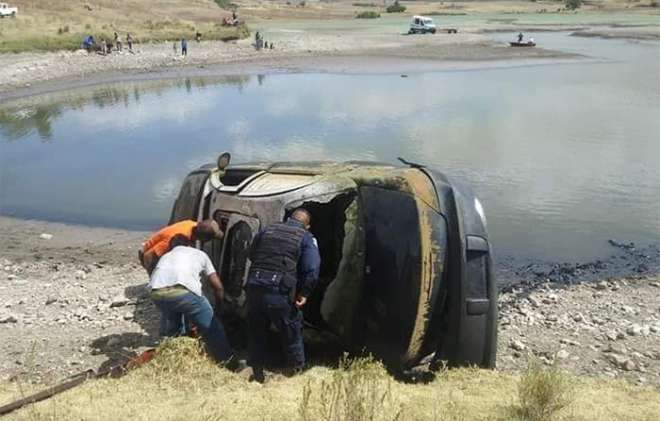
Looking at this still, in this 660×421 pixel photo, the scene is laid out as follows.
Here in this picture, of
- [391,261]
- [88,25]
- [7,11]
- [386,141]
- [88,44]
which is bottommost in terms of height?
[386,141]

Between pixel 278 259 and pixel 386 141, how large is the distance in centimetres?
1794

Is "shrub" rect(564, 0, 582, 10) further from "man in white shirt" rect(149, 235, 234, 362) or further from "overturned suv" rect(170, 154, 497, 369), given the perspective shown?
"man in white shirt" rect(149, 235, 234, 362)

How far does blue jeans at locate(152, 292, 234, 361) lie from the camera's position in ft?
24.5

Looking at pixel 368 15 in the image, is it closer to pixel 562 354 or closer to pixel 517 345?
pixel 517 345

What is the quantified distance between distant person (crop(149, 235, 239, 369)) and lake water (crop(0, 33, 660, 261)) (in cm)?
772

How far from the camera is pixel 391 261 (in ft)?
24.4

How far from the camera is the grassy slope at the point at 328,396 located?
604 centimetres

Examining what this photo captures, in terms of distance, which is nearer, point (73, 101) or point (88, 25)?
point (73, 101)

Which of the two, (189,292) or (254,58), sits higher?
(189,292)

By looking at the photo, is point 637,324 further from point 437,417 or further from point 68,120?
point 68,120

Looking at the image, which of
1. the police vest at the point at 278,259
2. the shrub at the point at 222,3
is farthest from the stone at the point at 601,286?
the shrub at the point at 222,3

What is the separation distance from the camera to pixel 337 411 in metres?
5.71

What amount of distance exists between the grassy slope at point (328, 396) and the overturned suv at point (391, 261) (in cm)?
44

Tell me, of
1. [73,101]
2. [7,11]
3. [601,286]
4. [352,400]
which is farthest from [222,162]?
[7,11]
